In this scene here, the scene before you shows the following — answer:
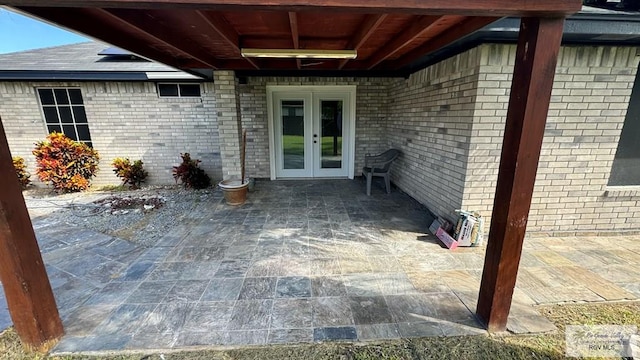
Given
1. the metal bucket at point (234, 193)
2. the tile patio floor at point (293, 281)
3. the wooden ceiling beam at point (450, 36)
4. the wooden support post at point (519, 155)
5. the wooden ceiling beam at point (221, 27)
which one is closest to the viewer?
the wooden support post at point (519, 155)

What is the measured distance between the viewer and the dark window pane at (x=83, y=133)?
589 centimetres

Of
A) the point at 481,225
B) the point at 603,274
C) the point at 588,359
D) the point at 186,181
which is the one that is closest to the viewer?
the point at 588,359

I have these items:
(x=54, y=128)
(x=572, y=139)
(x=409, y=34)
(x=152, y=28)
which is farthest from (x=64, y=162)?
(x=572, y=139)

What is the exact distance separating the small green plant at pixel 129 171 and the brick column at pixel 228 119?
2.54 m

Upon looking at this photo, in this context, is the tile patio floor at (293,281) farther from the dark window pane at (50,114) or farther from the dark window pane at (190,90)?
the dark window pane at (50,114)

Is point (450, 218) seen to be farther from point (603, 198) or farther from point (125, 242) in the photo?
point (125, 242)

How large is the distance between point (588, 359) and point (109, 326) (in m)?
3.25

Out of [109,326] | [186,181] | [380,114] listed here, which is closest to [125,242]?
[109,326]

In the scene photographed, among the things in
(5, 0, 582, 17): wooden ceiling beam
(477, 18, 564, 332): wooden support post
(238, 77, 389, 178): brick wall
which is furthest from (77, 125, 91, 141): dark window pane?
(477, 18, 564, 332): wooden support post

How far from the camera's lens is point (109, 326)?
1.88 meters

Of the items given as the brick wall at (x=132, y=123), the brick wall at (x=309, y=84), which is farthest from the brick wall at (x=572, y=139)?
the brick wall at (x=132, y=123)

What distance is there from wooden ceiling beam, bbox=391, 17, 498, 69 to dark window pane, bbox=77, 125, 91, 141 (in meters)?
6.91

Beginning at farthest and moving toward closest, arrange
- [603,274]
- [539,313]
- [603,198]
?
[603,198], [603,274], [539,313]

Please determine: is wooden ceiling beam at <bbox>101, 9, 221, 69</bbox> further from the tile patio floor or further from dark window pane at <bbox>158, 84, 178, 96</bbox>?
dark window pane at <bbox>158, 84, 178, 96</bbox>
